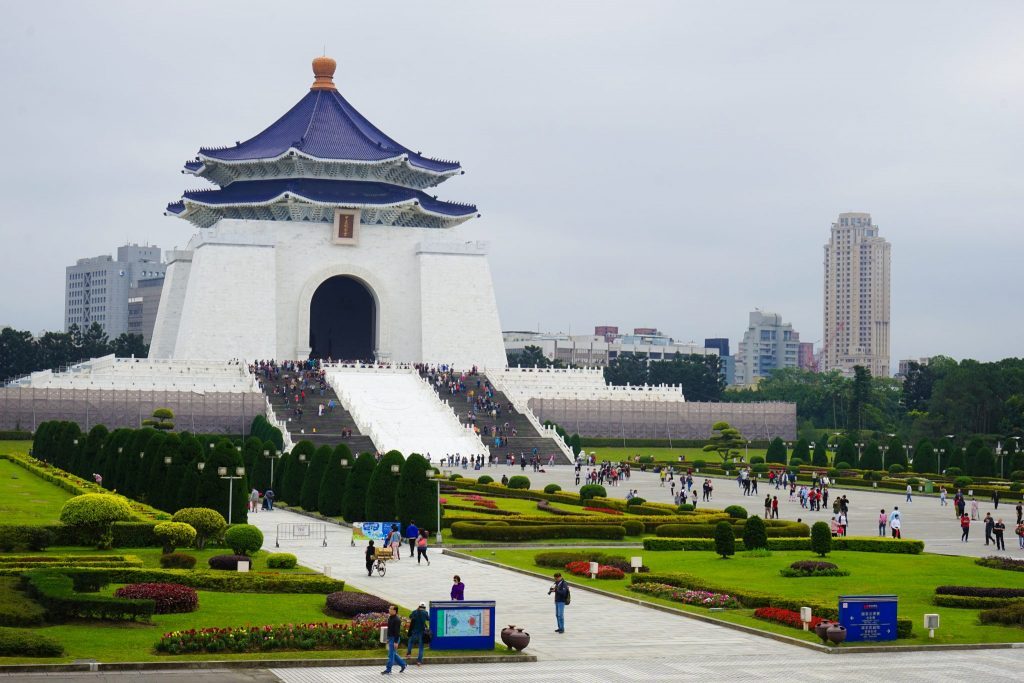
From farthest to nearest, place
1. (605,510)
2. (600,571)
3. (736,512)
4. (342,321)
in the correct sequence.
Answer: (342,321)
(605,510)
(736,512)
(600,571)

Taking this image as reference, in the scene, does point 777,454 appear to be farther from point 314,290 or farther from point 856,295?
point 856,295

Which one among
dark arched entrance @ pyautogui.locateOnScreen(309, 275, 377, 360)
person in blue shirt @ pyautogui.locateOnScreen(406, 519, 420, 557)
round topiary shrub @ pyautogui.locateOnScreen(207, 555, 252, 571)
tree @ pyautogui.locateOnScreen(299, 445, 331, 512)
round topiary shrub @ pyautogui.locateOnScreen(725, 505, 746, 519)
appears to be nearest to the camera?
round topiary shrub @ pyautogui.locateOnScreen(207, 555, 252, 571)

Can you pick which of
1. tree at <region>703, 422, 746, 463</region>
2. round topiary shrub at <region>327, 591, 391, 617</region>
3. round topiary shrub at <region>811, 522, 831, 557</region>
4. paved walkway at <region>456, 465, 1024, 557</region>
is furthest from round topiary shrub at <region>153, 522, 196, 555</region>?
tree at <region>703, 422, 746, 463</region>

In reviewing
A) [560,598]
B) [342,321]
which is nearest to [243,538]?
[560,598]

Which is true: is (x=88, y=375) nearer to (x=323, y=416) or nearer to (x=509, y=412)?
(x=323, y=416)

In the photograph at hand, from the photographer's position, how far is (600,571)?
22.9m

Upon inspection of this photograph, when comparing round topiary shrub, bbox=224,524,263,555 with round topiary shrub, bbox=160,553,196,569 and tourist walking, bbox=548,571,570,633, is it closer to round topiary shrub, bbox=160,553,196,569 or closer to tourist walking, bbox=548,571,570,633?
round topiary shrub, bbox=160,553,196,569

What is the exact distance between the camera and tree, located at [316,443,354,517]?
32.7m

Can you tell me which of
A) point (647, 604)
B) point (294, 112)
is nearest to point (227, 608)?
point (647, 604)

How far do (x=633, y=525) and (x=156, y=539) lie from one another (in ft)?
30.2

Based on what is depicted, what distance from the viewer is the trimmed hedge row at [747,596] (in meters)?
Result: 18.0

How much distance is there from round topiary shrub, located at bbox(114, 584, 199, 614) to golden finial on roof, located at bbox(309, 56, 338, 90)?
56797mm

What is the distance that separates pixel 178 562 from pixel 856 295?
549 ft

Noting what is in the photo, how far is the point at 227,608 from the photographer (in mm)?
18609
